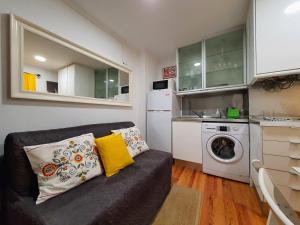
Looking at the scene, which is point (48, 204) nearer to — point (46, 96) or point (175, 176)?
point (46, 96)

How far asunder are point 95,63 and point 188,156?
6.98 ft

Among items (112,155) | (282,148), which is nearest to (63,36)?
(112,155)

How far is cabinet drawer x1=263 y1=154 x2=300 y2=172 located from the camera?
49.8 inches

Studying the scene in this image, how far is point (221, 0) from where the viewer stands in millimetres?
1538

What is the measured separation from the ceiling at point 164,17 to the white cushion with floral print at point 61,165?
5.34ft

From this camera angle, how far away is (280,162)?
51.4 inches

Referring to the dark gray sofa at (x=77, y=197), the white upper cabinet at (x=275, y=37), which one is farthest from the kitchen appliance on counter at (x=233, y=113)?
the dark gray sofa at (x=77, y=197)

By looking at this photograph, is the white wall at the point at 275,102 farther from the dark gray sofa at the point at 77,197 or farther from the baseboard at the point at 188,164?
the dark gray sofa at the point at 77,197

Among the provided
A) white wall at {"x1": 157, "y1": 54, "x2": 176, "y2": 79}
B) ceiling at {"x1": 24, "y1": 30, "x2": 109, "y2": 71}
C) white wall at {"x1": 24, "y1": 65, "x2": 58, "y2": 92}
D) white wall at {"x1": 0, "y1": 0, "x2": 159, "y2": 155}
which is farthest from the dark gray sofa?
white wall at {"x1": 157, "y1": 54, "x2": 176, "y2": 79}

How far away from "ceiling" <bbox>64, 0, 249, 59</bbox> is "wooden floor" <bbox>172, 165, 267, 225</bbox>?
234 cm

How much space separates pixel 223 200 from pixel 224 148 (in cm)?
84

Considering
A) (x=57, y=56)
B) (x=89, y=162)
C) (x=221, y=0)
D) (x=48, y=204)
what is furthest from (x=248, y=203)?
(x=57, y=56)

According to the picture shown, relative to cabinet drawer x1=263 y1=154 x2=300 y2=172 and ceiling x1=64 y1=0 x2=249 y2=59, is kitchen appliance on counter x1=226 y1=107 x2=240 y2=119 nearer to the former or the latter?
cabinet drawer x1=263 y1=154 x2=300 y2=172

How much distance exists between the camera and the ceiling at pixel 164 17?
5.20 feet
